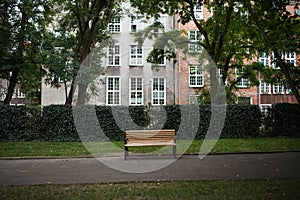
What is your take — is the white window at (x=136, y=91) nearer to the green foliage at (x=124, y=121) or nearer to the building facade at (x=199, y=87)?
the building facade at (x=199, y=87)

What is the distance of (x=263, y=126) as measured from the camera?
19.9 meters

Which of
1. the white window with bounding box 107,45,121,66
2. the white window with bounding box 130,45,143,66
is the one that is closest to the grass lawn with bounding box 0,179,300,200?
the white window with bounding box 107,45,121,66

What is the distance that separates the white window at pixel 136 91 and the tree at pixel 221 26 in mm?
11311

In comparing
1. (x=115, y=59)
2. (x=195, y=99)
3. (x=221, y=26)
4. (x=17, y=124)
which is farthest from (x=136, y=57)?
(x=17, y=124)

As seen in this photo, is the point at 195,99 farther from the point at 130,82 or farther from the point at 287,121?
the point at 287,121

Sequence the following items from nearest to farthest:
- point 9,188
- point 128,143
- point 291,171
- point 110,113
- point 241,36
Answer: point 9,188 → point 291,171 → point 128,143 → point 110,113 → point 241,36

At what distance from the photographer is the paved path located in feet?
25.1

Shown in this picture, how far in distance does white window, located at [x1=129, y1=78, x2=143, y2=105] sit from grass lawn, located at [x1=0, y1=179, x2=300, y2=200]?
29.2 meters

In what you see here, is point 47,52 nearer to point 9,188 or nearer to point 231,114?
point 231,114

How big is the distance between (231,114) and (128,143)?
9.87 m

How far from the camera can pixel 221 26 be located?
22.5 m

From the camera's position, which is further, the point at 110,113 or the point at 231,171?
the point at 110,113

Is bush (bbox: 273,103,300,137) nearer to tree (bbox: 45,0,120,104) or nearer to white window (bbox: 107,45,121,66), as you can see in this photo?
tree (bbox: 45,0,120,104)

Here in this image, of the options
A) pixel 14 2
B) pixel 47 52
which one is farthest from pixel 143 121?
pixel 14 2
